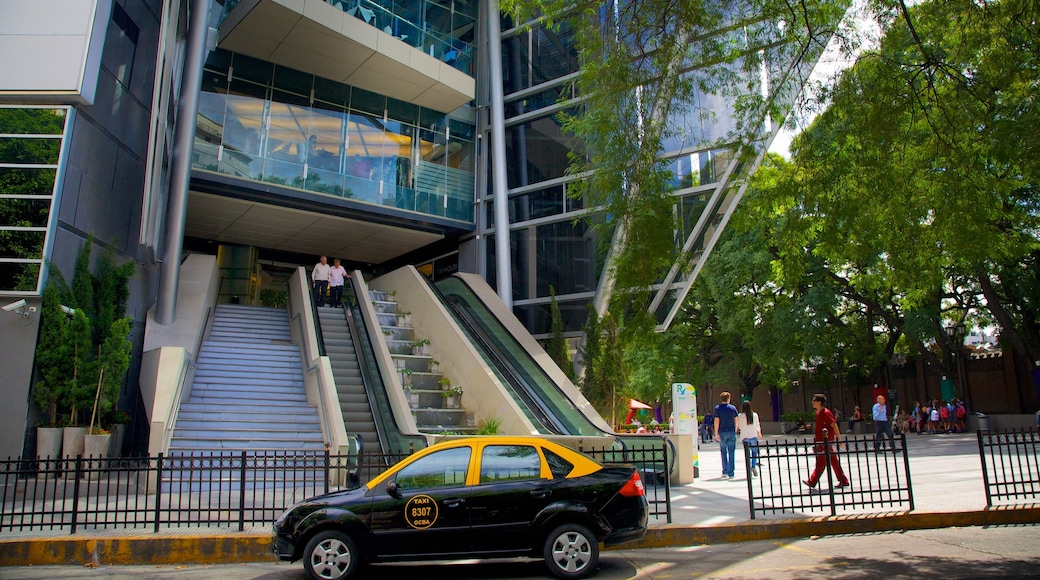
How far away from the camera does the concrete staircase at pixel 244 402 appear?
12984 millimetres

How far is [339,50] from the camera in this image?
881 inches

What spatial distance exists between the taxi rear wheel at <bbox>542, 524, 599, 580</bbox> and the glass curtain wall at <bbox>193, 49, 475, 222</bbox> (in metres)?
17.4

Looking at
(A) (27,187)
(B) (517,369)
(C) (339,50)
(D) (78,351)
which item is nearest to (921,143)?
(B) (517,369)

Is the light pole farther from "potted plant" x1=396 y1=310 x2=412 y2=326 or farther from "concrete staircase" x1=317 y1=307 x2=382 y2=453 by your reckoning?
"concrete staircase" x1=317 y1=307 x2=382 y2=453

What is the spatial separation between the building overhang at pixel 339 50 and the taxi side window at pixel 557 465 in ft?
56.3

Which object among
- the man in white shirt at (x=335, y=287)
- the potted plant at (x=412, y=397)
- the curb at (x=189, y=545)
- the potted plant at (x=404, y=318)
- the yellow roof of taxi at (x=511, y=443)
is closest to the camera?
the yellow roof of taxi at (x=511, y=443)

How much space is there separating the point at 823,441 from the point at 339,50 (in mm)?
18514

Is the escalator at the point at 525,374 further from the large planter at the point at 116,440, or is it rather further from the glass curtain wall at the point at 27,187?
the glass curtain wall at the point at 27,187

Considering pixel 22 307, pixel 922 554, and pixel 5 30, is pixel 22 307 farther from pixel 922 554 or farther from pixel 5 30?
pixel 922 554

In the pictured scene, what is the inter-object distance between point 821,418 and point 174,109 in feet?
56.3

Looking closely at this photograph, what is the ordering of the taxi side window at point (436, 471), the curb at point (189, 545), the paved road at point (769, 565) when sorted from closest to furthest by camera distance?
the paved road at point (769, 565)
the taxi side window at point (436, 471)
the curb at point (189, 545)

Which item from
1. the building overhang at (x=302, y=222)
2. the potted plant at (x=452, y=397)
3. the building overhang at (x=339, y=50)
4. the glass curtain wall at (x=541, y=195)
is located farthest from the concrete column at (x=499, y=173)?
the potted plant at (x=452, y=397)

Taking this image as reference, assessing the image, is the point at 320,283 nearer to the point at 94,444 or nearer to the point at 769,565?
the point at 94,444

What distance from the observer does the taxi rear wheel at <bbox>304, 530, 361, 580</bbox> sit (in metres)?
6.69
